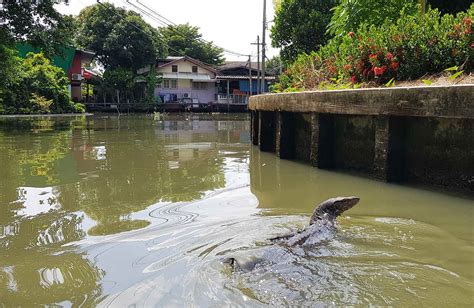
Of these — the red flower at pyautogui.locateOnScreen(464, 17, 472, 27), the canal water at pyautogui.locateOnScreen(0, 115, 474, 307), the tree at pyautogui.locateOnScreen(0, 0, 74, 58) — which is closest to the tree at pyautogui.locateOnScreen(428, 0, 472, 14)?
the red flower at pyautogui.locateOnScreen(464, 17, 472, 27)

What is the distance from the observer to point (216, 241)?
13.4 ft

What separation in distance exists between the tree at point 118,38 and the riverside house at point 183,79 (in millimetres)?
3355

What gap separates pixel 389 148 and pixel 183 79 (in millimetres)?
47688

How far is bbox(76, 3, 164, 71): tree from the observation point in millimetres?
45312

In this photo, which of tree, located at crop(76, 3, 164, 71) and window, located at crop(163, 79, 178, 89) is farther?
window, located at crop(163, 79, 178, 89)

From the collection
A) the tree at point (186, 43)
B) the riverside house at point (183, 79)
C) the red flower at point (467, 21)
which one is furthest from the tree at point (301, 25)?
the tree at point (186, 43)

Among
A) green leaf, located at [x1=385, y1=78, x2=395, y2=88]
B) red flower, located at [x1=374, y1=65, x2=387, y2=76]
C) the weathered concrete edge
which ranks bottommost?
the weathered concrete edge

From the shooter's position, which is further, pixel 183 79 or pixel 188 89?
pixel 188 89

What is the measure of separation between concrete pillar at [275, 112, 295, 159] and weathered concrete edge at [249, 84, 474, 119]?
72cm

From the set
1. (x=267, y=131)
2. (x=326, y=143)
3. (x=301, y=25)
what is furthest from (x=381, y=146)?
(x=301, y=25)

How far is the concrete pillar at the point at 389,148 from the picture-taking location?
621 cm

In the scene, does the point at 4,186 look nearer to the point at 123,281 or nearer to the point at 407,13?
the point at 123,281

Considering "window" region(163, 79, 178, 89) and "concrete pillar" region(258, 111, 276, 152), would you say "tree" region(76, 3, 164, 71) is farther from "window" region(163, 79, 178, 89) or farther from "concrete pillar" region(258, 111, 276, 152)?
"concrete pillar" region(258, 111, 276, 152)

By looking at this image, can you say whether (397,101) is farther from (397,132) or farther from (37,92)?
(37,92)
